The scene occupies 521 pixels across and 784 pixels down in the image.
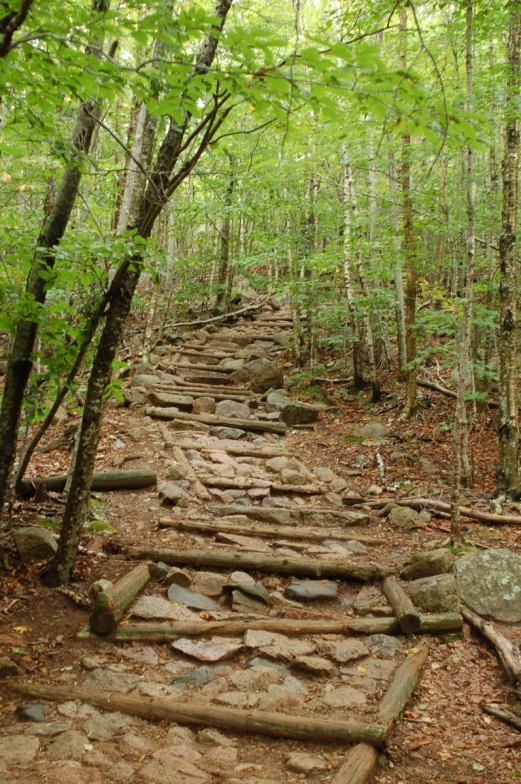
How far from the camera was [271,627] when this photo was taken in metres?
4.24

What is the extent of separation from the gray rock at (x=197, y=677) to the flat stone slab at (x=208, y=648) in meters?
0.13

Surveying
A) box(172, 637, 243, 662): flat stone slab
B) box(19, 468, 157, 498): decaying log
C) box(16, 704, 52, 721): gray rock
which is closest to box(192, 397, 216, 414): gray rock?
box(19, 468, 157, 498): decaying log

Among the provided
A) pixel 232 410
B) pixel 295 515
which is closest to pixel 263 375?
pixel 232 410

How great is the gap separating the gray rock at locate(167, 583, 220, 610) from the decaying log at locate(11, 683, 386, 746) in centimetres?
135

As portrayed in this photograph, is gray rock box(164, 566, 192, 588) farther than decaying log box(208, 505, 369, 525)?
No

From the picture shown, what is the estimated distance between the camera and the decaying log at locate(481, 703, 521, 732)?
336 centimetres

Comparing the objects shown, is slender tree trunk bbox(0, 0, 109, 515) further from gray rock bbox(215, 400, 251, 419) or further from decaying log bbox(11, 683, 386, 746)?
gray rock bbox(215, 400, 251, 419)

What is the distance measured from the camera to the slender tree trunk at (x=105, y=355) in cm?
399

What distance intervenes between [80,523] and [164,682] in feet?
4.80

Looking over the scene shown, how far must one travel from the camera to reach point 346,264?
40.9 feet

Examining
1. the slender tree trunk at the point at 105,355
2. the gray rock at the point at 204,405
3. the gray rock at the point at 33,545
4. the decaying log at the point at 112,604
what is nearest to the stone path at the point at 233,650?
the decaying log at the point at 112,604

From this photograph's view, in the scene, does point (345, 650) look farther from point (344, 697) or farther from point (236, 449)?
point (236, 449)

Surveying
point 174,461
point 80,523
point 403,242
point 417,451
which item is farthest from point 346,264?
point 80,523

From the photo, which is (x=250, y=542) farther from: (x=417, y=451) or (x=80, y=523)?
(x=417, y=451)
